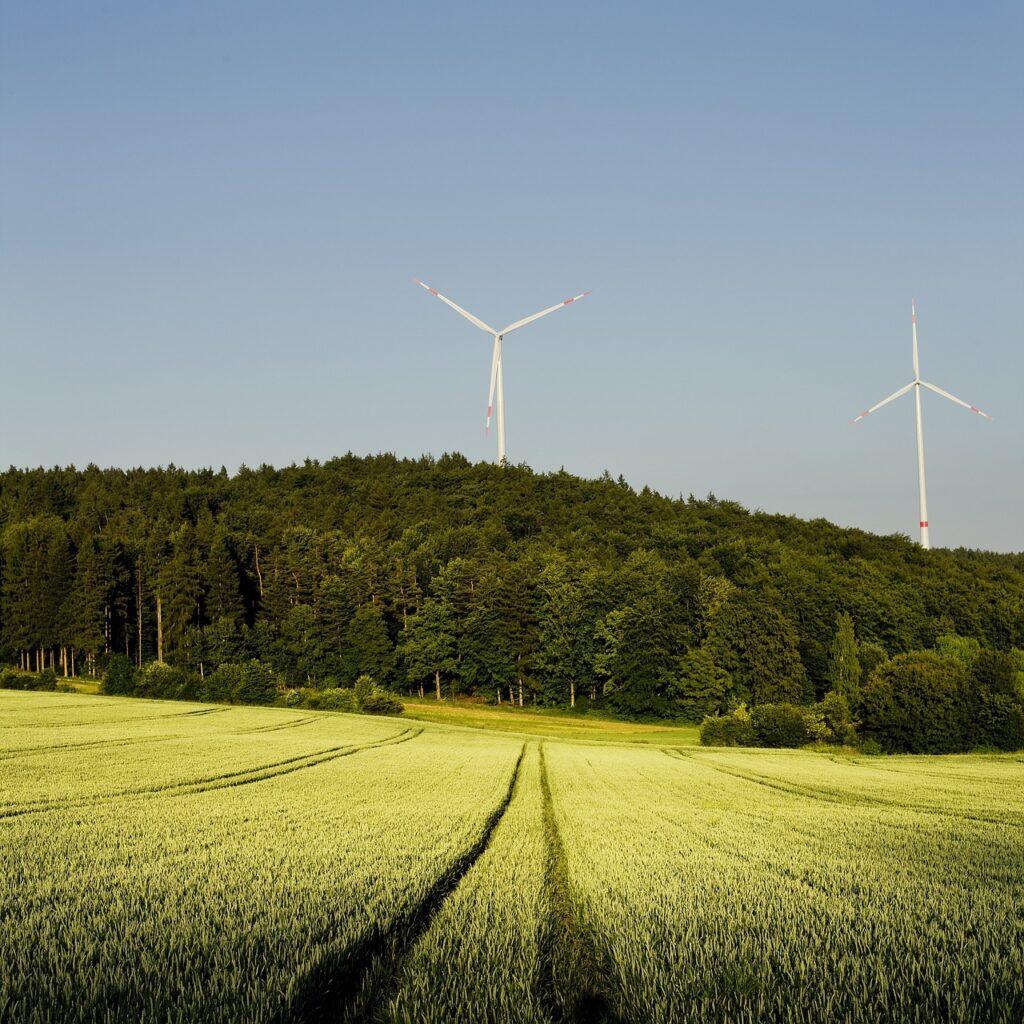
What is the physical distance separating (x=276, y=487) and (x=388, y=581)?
3091 inches

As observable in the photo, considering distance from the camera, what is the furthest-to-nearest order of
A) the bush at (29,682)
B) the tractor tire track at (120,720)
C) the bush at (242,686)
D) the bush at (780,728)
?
the bush at (242,686), the bush at (29,682), the bush at (780,728), the tractor tire track at (120,720)

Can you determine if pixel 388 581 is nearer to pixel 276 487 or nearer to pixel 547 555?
pixel 547 555

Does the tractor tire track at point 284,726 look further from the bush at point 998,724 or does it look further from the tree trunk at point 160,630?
the tree trunk at point 160,630

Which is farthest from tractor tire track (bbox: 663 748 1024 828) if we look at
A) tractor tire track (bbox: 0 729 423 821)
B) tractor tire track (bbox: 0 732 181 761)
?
tractor tire track (bbox: 0 732 181 761)

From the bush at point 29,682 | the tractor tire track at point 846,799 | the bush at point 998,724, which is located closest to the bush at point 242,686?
the bush at point 29,682

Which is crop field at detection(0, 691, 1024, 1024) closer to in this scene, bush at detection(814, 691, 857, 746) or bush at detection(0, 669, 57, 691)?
bush at detection(814, 691, 857, 746)

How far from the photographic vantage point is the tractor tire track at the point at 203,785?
56.9 feet

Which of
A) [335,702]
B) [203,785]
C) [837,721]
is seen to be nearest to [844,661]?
[837,721]

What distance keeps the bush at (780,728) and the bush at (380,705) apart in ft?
109

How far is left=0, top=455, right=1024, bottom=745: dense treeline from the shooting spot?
347ft

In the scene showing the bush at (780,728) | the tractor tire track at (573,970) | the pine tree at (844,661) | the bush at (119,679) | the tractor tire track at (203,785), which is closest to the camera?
the tractor tire track at (573,970)

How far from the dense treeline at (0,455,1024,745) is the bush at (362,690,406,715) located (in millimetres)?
33123

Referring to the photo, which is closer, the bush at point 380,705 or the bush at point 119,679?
the bush at point 380,705

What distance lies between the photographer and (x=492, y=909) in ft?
29.6
